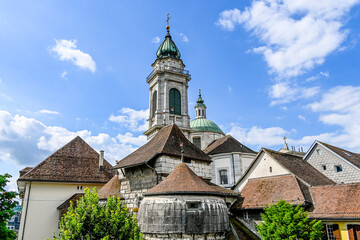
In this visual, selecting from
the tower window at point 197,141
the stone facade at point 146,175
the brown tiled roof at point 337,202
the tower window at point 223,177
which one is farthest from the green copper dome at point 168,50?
the brown tiled roof at point 337,202

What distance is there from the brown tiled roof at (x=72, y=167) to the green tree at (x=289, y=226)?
560 inches

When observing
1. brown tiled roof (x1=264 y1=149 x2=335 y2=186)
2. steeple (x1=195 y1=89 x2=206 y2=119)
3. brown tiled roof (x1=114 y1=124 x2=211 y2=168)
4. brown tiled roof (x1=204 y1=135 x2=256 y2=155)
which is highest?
steeple (x1=195 y1=89 x2=206 y2=119)

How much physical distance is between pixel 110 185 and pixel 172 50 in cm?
2521

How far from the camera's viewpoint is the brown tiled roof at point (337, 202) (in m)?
12.4

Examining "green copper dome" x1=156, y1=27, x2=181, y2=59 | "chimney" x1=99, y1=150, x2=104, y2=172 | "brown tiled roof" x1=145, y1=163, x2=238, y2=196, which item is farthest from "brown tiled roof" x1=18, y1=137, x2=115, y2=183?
"green copper dome" x1=156, y1=27, x2=181, y2=59

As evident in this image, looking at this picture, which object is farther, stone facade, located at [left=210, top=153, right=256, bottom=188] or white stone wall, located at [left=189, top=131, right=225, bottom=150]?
white stone wall, located at [left=189, top=131, right=225, bottom=150]

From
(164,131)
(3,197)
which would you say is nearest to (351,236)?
(164,131)

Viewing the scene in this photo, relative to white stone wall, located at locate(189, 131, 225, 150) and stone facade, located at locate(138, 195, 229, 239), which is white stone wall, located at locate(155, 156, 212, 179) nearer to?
stone facade, located at locate(138, 195, 229, 239)

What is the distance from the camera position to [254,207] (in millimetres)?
15328

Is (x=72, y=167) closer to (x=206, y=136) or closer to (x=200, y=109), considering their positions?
(x=206, y=136)

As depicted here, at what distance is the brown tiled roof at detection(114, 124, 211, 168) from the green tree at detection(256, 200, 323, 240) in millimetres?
6518

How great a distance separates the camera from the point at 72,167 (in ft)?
76.3

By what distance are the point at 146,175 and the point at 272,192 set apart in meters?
7.74

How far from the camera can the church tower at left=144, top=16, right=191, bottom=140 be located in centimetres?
3572
